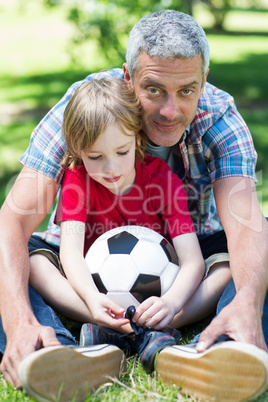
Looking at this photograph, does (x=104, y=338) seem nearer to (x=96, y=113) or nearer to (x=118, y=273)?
(x=118, y=273)

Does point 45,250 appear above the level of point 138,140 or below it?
below

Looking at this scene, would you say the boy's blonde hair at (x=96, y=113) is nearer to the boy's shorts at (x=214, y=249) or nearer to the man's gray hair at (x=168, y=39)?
the man's gray hair at (x=168, y=39)

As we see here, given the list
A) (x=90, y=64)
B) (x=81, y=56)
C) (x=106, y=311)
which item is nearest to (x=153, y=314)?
(x=106, y=311)

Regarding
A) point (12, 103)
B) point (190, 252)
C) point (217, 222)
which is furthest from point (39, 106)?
point (190, 252)

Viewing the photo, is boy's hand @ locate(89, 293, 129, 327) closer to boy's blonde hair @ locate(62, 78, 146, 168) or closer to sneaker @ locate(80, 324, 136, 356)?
sneaker @ locate(80, 324, 136, 356)

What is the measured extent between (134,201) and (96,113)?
52cm

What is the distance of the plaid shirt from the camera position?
293cm

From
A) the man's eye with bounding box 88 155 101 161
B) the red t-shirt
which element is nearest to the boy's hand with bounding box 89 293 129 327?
the red t-shirt

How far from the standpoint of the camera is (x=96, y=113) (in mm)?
2629

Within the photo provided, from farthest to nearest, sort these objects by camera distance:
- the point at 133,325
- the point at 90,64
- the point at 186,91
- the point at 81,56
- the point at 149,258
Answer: the point at 90,64, the point at 81,56, the point at 186,91, the point at 149,258, the point at 133,325

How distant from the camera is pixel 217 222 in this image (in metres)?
3.43

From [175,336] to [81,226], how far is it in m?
0.70

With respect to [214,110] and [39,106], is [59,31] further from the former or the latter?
[214,110]

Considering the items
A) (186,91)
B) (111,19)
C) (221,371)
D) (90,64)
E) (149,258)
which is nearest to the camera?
(221,371)
